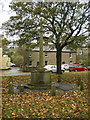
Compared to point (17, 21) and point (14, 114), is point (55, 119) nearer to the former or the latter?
point (14, 114)

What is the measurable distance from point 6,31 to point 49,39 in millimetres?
1751

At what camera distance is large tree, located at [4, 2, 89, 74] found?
521 centimetres

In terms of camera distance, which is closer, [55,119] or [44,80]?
[55,119]

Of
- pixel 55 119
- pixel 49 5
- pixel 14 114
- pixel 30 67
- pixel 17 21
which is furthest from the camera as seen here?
pixel 17 21

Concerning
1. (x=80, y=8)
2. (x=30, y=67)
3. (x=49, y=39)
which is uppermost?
(x=80, y=8)

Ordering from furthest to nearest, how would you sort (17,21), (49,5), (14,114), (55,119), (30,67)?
(17,21)
(49,5)
(30,67)
(14,114)
(55,119)

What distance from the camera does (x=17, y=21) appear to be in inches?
224

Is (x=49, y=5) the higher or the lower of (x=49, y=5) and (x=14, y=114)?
the higher

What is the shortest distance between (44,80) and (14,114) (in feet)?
6.89

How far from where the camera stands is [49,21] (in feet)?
19.2

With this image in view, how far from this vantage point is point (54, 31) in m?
5.89

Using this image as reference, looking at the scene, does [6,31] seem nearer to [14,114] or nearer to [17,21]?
[17,21]

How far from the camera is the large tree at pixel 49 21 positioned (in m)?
5.21

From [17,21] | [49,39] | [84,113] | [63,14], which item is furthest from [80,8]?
[84,113]
